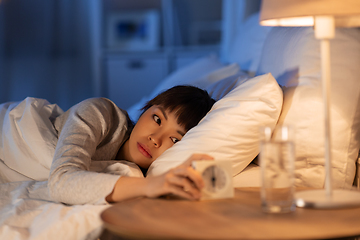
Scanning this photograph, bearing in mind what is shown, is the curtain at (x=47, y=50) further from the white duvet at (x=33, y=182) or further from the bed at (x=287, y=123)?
the bed at (x=287, y=123)

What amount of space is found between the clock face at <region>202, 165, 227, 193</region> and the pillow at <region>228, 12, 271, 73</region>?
1.05 metres

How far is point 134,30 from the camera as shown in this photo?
155 inches

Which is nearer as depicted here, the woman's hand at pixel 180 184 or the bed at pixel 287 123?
the woman's hand at pixel 180 184

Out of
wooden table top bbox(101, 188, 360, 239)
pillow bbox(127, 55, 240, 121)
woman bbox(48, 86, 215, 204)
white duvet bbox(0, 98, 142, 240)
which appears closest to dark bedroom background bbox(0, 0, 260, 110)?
pillow bbox(127, 55, 240, 121)

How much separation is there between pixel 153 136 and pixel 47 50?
8.46 ft

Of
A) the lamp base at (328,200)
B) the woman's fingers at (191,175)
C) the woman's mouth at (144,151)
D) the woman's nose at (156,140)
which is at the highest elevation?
the woman's fingers at (191,175)

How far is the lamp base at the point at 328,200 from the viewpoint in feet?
2.57

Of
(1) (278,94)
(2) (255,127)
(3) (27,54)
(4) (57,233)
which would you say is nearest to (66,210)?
(4) (57,233)

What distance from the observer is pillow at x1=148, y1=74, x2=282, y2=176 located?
1031 millimetres

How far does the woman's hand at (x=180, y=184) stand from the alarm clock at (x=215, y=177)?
0.05ft

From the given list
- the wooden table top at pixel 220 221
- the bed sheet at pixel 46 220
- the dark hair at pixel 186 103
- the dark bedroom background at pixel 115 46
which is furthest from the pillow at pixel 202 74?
the dark bedroom background at pixel 115 46

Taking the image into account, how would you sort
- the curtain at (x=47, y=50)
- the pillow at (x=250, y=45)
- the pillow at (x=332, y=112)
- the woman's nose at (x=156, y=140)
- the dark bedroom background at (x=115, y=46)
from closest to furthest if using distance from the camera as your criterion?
the pillow at (x=332, y=112), the woman's nose at (x=156, y=140), the pillow at (x=250, y=45), the curtain at (x=47, y=50), the dark bedroom background at (x=115, y=46)

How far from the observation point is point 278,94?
1.07m

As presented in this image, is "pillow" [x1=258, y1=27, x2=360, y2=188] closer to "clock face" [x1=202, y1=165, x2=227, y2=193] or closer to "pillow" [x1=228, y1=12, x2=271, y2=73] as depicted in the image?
"clock face" [x1=202, y1=165, x2=227, y2=193]
